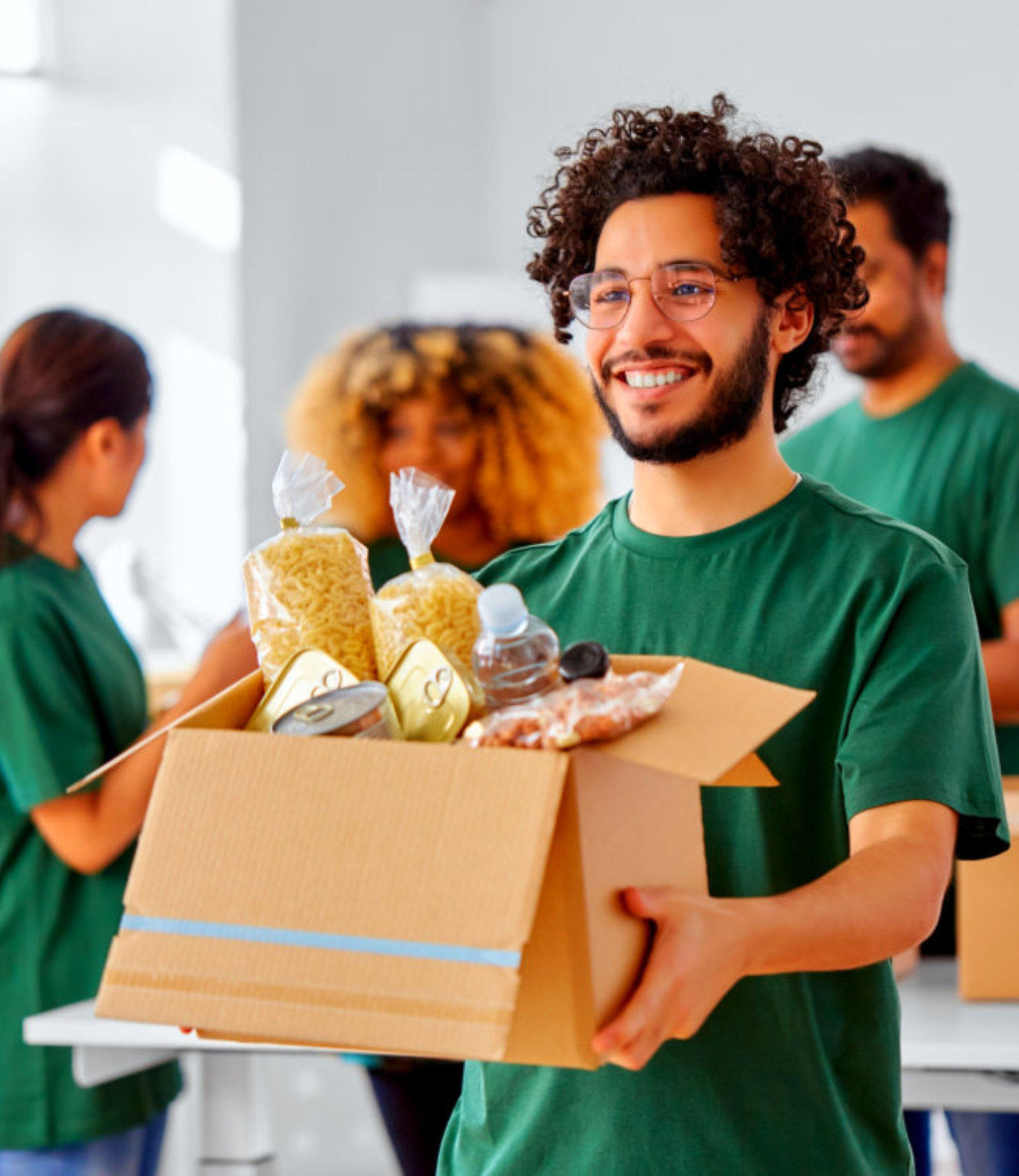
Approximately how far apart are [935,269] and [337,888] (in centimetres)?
202

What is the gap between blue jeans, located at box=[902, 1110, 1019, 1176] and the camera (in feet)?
6.50

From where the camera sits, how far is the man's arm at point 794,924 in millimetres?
914

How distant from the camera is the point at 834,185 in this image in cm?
145

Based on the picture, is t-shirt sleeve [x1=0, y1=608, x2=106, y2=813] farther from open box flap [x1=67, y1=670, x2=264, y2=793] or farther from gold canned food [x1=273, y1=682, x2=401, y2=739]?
gold canned food [x1=273, y1=682, x2=401, y2=739]

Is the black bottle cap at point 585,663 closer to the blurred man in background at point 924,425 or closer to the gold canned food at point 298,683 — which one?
the gold canned food at point 298,683

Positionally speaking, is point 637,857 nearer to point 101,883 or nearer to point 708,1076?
point 708,1076

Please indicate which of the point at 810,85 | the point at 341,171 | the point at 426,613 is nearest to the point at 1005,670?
the point at 426,613

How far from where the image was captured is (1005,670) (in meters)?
2.30

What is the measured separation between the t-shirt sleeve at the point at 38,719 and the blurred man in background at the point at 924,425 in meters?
1.21

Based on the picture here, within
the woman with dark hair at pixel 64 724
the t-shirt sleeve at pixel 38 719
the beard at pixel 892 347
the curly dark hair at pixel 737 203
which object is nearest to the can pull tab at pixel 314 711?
the curly dark hair at pixel 737 203

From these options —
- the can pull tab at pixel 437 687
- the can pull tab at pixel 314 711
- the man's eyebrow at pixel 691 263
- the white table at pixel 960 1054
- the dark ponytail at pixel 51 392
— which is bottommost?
the white table at pixel 960 1054

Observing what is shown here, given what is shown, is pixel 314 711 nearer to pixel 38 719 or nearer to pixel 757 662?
pixel 757 662

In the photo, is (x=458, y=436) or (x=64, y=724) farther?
(x=458, y=436)

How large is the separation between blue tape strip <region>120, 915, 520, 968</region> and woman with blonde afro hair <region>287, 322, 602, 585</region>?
1.83 meters
